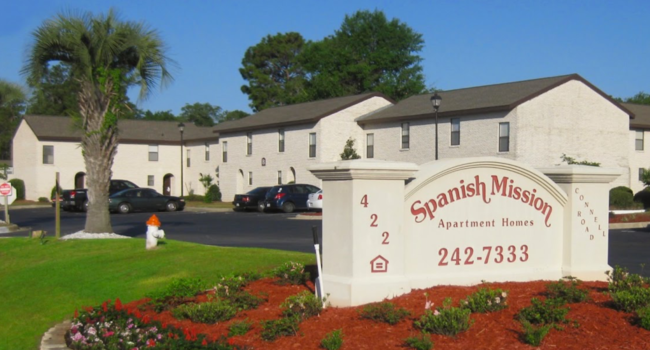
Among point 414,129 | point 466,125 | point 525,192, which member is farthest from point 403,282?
point 414,129

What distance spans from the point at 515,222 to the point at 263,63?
78.1 meters

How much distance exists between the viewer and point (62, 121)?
5644 cm

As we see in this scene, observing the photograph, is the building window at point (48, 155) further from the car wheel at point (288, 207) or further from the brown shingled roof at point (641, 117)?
the brown shingled roof at point (641, 117)

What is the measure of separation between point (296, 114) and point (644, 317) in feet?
135

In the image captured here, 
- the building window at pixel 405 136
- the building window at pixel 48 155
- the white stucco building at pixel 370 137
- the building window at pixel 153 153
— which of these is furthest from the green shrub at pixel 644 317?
the building window at pixel 153 153

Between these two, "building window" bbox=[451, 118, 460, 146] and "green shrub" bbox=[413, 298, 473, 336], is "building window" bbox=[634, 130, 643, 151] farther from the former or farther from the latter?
"green shrub" bbox=[413, 298, 473, 336]

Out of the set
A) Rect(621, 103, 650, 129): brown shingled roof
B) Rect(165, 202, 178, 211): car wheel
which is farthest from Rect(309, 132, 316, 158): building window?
Rect(621, 103, 650, 129): brown shingled roof

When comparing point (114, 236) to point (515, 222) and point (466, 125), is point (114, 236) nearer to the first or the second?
point (515, 222)

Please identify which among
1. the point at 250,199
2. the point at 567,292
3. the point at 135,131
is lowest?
the point at 567,292

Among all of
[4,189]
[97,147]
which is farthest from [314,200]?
[97,147]

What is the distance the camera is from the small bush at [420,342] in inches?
256

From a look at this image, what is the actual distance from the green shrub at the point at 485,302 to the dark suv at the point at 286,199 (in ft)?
97.0

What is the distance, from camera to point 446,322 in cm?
688

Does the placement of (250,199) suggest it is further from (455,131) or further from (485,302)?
(485,302)
